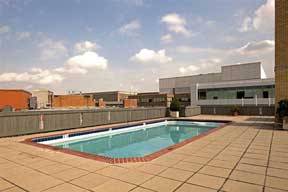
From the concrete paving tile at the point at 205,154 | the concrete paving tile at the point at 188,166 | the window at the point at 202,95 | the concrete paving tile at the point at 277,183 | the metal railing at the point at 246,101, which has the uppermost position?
the window at the point at 202,95

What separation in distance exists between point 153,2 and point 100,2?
10.2ft

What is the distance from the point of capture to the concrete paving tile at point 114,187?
3.61m

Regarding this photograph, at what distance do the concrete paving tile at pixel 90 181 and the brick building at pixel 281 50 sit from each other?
13.0 m

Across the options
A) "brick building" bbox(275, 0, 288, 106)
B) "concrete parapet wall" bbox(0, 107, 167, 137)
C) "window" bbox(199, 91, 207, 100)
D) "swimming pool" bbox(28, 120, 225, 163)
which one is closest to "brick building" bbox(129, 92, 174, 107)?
"window" bbox(199, 91, 207, 100)

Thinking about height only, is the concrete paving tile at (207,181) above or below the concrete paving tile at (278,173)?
above

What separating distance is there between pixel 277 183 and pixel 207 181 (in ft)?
4.24

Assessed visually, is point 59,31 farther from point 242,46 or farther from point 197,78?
point 197,78

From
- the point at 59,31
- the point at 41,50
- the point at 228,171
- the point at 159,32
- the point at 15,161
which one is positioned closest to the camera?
the point at 228,171

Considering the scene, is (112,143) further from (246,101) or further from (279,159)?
(246,101)

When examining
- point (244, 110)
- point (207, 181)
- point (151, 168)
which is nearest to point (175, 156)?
point (151, 168)

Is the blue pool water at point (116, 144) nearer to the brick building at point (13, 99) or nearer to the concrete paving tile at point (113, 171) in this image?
the concrete paving tile at point (113, 171)

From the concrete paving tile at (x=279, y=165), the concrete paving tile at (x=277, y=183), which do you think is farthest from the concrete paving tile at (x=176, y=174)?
the concrete paving tile at (x=279, y=165)

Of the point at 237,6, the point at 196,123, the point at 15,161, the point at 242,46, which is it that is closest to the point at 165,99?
the point at 242,46

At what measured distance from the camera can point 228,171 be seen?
14.9 ft
